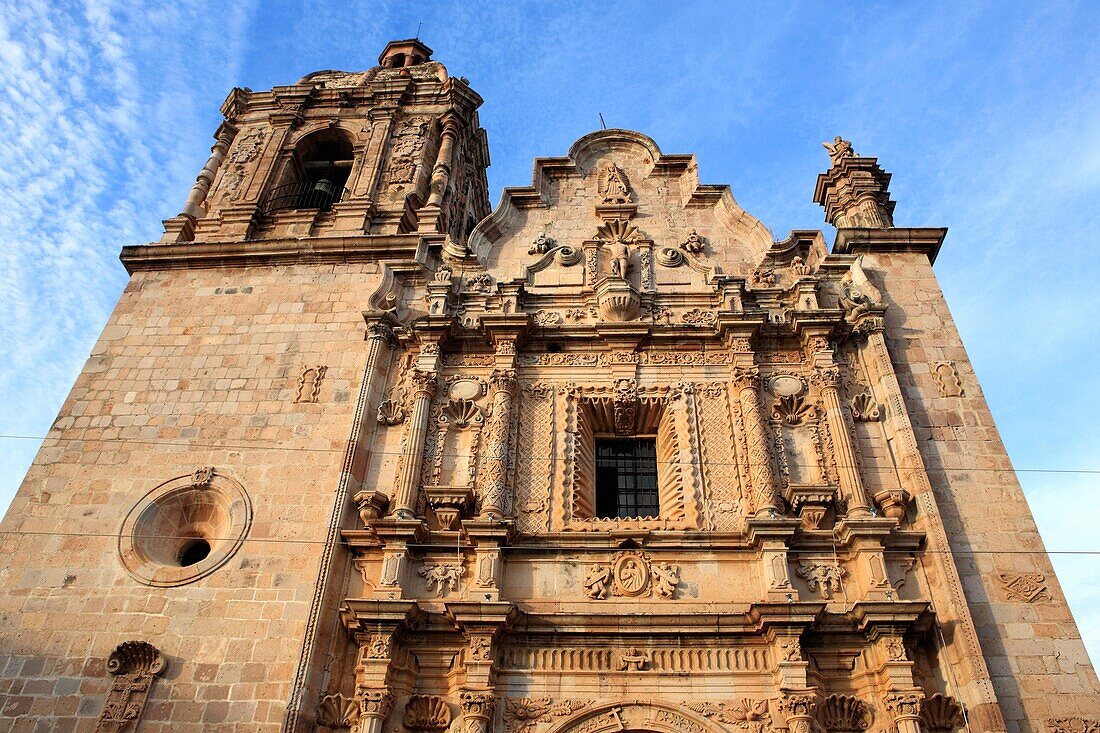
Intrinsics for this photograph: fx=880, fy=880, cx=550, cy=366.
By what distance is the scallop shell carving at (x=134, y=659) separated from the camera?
10516mm

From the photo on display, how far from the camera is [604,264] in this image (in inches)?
594

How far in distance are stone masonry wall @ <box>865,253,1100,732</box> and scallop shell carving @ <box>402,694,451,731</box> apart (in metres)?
6.23

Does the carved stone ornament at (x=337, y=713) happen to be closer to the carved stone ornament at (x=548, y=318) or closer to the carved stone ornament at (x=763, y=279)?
the carved stone ornament at (x=548, y=318)

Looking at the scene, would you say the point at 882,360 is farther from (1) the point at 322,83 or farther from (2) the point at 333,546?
(1) the point at 322,83

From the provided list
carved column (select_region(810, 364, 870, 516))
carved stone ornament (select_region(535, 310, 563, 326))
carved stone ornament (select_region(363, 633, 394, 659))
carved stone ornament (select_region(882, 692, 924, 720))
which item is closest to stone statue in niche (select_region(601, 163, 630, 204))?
carved stone ornament (select_region(535, 310, 563, 326))

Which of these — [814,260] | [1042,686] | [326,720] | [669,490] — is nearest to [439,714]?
[326,720]

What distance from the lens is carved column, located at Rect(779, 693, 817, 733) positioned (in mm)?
9500

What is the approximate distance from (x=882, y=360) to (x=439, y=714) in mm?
8001

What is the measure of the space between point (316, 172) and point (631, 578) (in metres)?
12.7

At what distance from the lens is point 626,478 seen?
12.9 metres

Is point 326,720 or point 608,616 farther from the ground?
point 608,616

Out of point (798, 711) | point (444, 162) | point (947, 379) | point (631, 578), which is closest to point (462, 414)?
point (631, 578)

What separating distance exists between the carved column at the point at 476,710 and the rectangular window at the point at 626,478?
11.0ft

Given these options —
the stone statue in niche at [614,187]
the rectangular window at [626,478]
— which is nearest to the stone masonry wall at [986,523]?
the rectangular window at [626,478]
